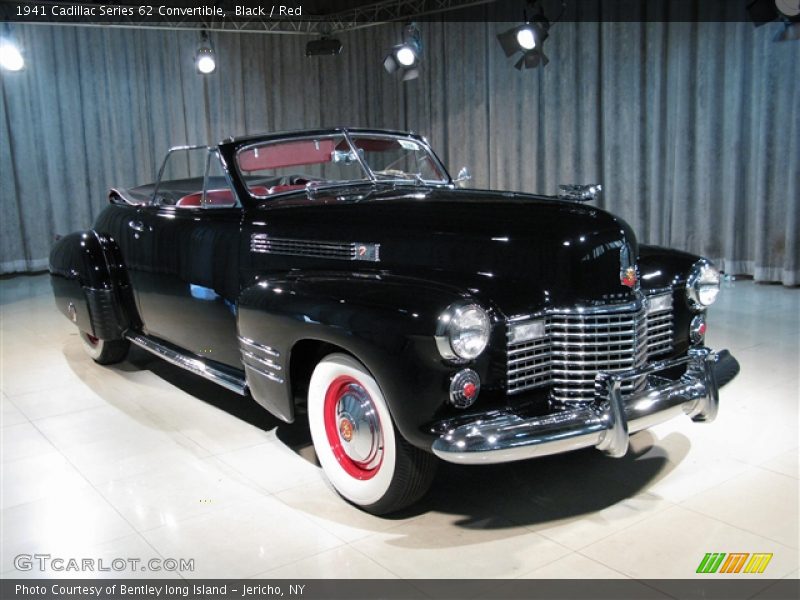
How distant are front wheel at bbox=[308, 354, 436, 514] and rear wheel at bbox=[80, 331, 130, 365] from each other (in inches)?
99.0

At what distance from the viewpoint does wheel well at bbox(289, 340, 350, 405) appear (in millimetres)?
3213

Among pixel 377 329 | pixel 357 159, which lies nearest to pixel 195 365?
pixel 357 159

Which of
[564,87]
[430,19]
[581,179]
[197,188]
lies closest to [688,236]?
[581,179]

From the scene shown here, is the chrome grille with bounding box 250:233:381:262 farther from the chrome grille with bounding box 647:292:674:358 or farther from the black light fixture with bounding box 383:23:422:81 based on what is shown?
the black light fixture with bounding box 383:23:422:81

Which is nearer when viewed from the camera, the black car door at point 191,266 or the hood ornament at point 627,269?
the hood ornament at point 627,269

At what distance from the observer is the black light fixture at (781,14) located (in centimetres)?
624

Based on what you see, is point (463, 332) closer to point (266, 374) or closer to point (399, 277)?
point (399, 277)

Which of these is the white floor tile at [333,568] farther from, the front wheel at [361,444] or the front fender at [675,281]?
the front fender at [675,281]

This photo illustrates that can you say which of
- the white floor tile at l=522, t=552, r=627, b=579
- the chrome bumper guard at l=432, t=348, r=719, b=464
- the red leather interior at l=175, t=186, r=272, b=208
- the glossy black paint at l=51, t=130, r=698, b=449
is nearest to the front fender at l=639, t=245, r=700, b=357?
the glossy black paint at l=51, t=130, r=698, b=449

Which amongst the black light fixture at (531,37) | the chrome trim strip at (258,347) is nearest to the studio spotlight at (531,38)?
the black light fixture at (531,37)

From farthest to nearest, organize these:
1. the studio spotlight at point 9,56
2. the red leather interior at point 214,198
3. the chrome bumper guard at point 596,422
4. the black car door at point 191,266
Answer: the studio spotlight at point 9,56, the red leather interior at point 214,198, the black car door at point 191,266, the chrome bumper guard at point 596,422
